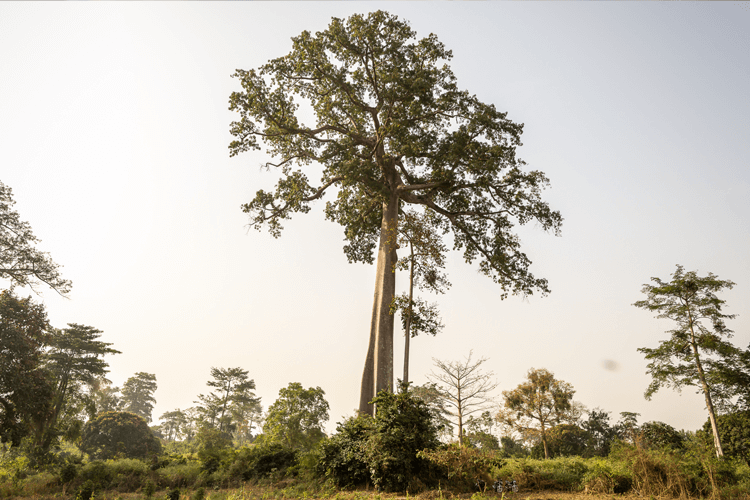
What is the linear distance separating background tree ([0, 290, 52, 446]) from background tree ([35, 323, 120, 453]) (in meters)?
9.32

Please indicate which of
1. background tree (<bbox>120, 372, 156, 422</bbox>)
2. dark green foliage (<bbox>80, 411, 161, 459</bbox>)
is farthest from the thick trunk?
background tree (<bbox>120, 372, 156, 422</bbox>)

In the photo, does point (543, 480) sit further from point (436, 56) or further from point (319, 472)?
point (436, 56)

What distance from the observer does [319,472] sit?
1119 centimetres

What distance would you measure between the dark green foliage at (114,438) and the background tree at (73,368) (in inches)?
186

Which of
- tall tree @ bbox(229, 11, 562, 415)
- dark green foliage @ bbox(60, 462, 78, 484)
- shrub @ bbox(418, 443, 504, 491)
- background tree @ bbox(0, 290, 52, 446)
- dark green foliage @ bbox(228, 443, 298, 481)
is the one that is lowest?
dark green foliage @ bbox(60, 462, 78, 484)

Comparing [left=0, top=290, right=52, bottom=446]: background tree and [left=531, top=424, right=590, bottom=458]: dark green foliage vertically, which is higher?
[left=0, top=290, right=52, bottom=446]: background tree

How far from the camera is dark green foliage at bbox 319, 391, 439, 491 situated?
9102 mm

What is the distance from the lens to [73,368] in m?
29.5

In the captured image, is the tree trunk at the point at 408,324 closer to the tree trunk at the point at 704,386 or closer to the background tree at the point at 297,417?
the background tree at the point at 297,417

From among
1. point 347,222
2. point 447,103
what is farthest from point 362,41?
point 347,222

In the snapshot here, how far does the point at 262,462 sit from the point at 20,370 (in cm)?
1135

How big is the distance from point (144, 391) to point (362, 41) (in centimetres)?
7075

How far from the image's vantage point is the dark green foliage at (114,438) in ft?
107

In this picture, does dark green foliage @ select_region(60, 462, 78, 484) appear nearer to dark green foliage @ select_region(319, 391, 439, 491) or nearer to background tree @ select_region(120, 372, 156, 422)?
dark green foliage @ select_region(319, 391, 439, 491)
